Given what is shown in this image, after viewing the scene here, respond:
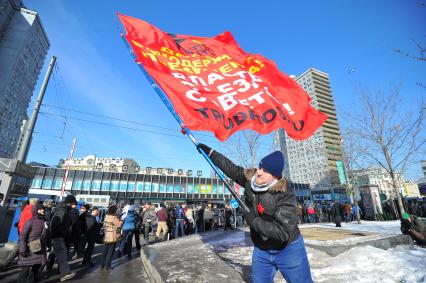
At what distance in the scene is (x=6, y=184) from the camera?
1016 cm

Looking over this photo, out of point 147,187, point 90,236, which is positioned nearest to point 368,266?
point 90,236

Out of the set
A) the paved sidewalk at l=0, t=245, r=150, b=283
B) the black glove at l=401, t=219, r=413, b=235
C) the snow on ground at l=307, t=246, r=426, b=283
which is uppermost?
the black glove at l=401, t=219, r=413, b=235

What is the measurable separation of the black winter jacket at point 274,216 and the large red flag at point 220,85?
5.04ft

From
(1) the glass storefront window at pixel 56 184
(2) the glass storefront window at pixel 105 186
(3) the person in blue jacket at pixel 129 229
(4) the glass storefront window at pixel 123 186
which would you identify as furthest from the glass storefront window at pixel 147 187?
(3) the person in blue jacket at pixel 129 229

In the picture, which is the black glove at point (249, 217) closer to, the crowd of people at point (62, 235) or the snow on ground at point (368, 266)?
the snow on ground at point (368, 266)

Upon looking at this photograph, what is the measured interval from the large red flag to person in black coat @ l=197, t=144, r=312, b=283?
1475 mm

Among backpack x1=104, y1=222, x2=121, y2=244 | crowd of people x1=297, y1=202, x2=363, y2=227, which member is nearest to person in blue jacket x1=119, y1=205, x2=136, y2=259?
backpack x1=104, y1=222, x2=121, y2=244

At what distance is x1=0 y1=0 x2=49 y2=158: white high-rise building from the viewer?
78500 mm

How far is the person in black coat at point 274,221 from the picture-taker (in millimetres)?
2443

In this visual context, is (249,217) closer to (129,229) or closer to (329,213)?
(129,229)

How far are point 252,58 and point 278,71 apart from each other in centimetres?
87

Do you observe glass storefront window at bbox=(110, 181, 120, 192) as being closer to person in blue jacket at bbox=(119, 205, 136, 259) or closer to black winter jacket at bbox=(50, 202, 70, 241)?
person in blue jacket at bbox=(119, 205, 136, 259)

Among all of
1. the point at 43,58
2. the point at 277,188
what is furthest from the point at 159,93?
the point at 43,58

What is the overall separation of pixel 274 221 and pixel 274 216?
0.05m
